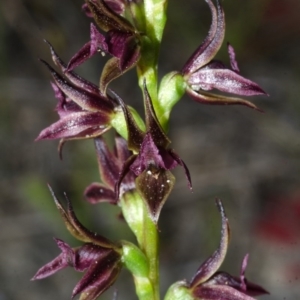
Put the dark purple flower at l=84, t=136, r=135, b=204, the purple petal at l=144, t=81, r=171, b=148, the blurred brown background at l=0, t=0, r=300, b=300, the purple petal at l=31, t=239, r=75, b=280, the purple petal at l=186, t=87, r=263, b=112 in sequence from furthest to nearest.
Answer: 1. the blurred brown background at l=0, t=0, r=300, b=300
2. the dark purple flower at l=84, t=136, r=135, b=204
3. the purple petal at l=186, t=87, r=263, b=112
4. the purple petal at l=31, t=239, r=75, b=280
5. the purple petal at l=144, t=81, r=171, b=148

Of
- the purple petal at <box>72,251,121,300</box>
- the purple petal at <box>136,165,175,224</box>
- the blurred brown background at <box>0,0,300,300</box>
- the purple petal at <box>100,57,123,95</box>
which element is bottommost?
the blurred brown background at <box>0,0,300,300</box>

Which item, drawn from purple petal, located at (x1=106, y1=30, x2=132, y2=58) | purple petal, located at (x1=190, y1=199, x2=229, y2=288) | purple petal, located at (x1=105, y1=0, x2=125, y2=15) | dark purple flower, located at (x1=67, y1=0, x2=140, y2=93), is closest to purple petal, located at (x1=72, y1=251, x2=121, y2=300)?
purple petal, located at (x1=190, y1=199, x2=229, y2=288)

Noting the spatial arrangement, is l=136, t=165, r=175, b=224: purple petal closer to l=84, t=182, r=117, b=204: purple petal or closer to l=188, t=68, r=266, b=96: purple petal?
l=188, t=68, r=266, b=96: purple petal

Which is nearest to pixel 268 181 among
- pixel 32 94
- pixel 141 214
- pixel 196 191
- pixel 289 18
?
pixel 196 191

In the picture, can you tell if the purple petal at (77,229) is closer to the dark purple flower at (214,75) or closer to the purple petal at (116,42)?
the purple petal at (116,42)

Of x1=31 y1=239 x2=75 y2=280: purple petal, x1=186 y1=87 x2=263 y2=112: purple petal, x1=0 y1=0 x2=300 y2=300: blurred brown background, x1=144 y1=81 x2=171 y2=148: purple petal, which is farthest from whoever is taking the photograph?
x1=0 y1=0 x2=300 y2=300: blurred brown background

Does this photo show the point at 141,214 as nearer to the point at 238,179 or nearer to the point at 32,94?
the point at 238,179

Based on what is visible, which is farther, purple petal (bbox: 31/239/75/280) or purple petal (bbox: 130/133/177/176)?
purple petal (bbox: 31/239/75/280)
